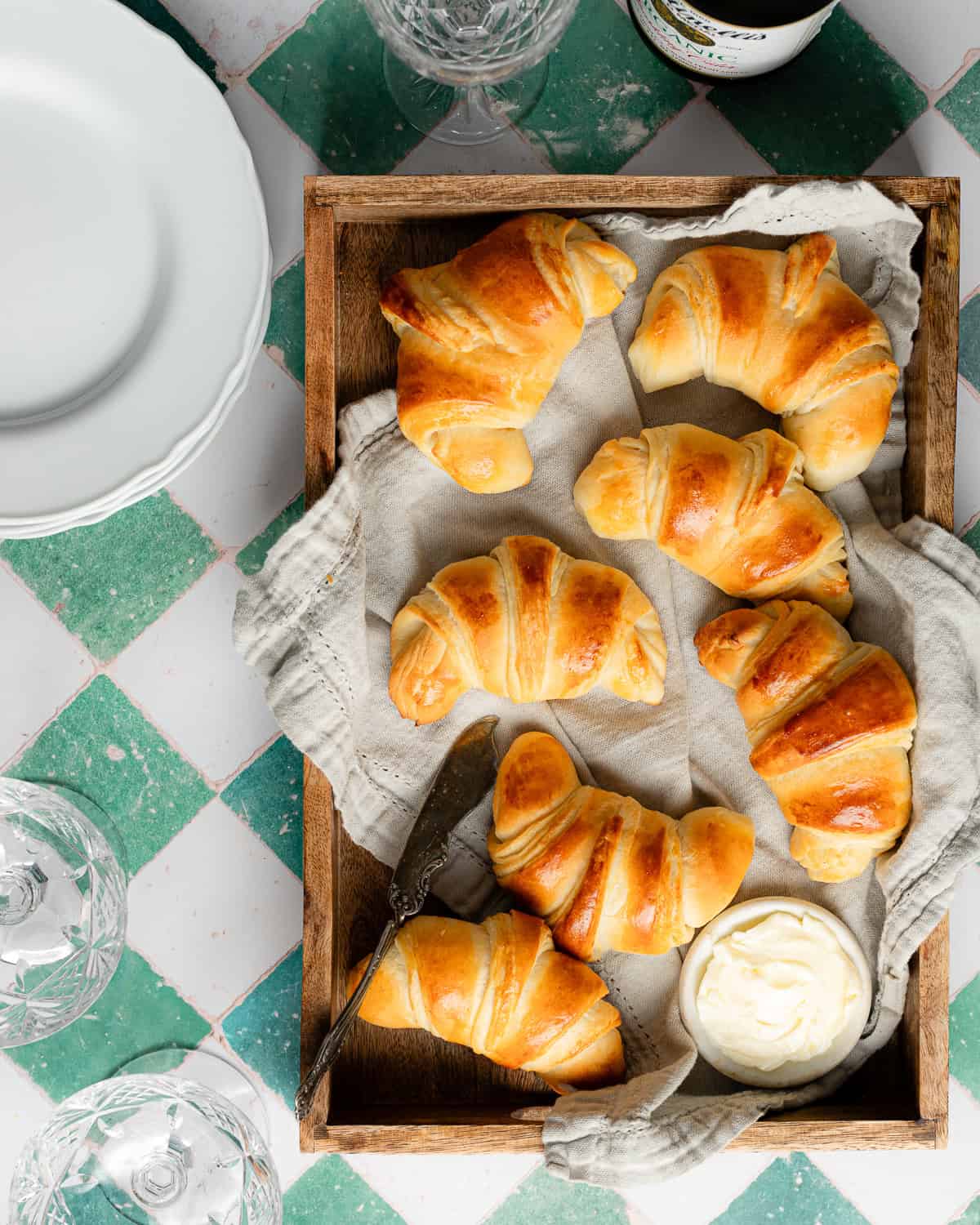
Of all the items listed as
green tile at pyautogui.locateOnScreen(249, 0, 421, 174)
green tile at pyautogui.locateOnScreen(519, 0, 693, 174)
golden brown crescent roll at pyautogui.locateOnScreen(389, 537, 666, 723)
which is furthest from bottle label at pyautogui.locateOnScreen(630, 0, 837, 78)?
golden brown crescent roll at pyautogui.locateOnScreen(389, 537, 666, 723)

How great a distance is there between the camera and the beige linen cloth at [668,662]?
40.4 inches

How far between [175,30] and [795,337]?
29.0 inches

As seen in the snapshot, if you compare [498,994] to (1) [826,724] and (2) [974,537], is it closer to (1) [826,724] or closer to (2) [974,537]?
(1) [826,724]

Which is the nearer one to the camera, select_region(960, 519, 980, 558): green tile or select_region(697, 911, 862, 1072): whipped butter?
select_region(697, 911, 862, 1072): whipped butter

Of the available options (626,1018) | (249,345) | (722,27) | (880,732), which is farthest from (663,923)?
(722,27)

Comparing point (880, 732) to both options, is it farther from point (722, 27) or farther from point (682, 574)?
point (722, 27)

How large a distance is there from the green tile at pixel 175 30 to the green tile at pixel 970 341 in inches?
33.1

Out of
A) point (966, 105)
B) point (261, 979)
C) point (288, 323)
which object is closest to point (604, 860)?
point (261, 979)

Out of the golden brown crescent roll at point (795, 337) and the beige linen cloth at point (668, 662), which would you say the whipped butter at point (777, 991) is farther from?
the golden brown crescent roll at point (795, 337)

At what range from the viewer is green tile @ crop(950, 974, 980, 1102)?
1182mm

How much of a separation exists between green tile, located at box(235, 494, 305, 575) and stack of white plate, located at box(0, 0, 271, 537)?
0.14 metres

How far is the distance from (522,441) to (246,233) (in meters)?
0.33

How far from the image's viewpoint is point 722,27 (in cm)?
92

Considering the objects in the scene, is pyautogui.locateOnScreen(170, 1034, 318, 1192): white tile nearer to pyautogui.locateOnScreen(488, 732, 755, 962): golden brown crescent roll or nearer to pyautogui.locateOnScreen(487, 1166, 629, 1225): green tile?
pyautogui.locateOnScreen(487, 1166, 629, 1225): green tile
